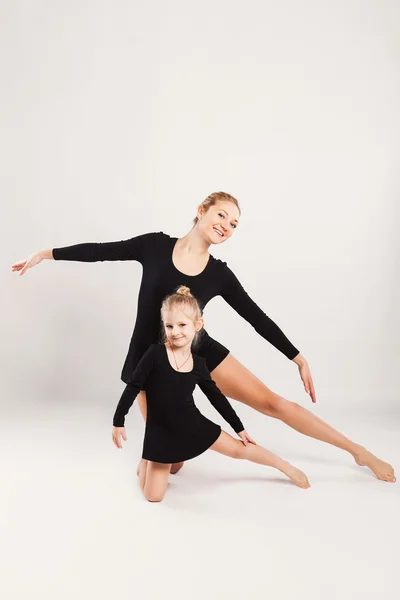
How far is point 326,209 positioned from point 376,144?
52 cm

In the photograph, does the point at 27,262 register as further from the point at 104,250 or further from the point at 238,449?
the point at 238,449

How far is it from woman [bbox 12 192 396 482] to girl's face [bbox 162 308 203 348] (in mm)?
232

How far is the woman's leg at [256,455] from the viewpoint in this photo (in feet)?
9.96

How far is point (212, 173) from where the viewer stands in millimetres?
4523

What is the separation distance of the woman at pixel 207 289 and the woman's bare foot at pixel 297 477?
0.79 feet

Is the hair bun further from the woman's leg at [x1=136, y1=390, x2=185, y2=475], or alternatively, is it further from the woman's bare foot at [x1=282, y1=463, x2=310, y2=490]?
the woman's bare foot at [x1=282, y1=463, x2=310, y2=490]

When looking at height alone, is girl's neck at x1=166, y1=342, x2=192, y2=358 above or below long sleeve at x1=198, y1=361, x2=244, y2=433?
above

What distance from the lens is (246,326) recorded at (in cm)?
471

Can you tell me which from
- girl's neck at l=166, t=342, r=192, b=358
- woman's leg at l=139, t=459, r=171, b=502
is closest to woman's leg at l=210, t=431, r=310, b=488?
woman's leg at l=139, t=459, r=171, b=502

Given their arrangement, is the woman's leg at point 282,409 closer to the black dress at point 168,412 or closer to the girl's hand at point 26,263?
the black dress at point 168,412

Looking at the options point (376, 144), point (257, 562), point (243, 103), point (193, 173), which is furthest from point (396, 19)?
point (257, 562)

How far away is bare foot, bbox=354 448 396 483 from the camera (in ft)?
10.6

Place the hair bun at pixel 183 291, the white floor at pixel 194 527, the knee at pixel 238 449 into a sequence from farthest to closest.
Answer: the knee at pixel 238 449 < the hair bun at pixel 183 291 < the white floor at pixel 194 527

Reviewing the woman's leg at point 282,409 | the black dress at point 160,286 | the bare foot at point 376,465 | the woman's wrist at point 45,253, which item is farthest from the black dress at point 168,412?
the bare foot at point 376,465
